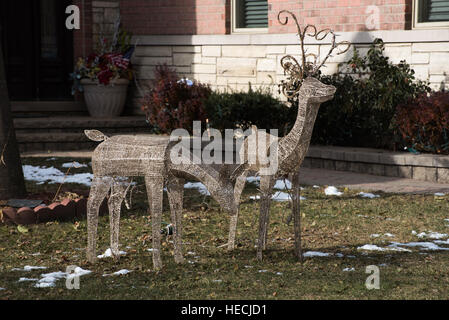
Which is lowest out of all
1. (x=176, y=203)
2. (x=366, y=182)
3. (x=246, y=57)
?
(x=366, y=182)

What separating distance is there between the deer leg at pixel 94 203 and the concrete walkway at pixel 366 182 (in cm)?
457

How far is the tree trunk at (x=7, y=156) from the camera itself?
27.1ft

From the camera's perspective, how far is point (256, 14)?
13672mm

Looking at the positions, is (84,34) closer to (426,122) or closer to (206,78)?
(206,78)

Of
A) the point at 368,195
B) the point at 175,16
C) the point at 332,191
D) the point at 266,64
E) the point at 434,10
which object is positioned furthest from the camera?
the point at 175,16

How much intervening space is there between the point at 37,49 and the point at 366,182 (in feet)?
27.2

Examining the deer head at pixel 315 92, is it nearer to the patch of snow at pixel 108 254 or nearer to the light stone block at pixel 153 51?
the patch of snow at pixel 108 254

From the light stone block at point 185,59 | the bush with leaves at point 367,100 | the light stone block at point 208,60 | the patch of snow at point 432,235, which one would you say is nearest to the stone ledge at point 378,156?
the bush with leaves at point 367,100

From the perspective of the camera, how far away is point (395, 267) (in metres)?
6.03

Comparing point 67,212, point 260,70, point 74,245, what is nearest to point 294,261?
point 74,245

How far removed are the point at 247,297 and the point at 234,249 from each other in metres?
1.49

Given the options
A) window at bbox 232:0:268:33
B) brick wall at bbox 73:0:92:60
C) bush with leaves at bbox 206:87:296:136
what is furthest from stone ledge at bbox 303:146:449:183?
brick wall at bbox 73:0:92:60

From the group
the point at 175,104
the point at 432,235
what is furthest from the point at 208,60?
the point at 432,235
